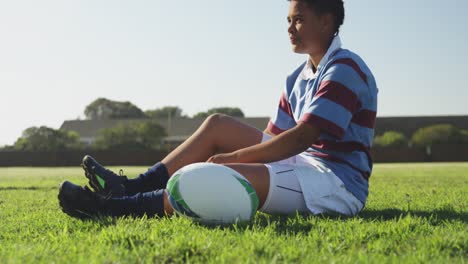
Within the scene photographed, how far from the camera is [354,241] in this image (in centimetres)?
301

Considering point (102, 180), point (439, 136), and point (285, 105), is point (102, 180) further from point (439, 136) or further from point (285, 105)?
point (439, 136)

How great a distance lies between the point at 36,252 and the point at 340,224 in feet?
5.85

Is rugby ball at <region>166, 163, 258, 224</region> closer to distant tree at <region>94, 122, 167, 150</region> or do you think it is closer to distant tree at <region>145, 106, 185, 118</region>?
distant tree at <region>94, 122, 167, 150</region>

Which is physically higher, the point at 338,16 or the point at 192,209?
the point at 338,16

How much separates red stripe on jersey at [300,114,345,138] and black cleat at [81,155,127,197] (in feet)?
4.76

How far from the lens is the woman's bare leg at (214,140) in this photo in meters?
4.36

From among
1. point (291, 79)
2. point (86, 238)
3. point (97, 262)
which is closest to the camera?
point (97, 262)

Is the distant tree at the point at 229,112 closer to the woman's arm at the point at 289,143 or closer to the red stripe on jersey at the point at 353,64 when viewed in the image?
the red stripe on jersey at the point at 353,64

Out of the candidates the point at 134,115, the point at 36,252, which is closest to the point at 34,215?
the point at 36,252

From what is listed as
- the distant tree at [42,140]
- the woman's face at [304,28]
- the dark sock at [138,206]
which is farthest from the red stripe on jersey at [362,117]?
the distant tree at [42,140]

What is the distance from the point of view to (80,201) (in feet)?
12.7

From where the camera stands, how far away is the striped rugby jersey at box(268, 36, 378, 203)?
3660 millimetres

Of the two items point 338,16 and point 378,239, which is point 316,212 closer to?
point 378,239

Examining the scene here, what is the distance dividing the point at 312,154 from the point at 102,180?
1535mm
